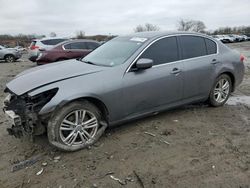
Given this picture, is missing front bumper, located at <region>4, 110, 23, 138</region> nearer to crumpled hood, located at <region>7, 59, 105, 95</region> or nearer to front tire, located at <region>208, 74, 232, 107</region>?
crumpled hood, located at <region>7, 59, 105, 95</region>

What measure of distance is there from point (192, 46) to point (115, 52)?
5.07 ft

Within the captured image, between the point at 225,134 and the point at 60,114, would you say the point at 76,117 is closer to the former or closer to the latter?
the point at 60,114

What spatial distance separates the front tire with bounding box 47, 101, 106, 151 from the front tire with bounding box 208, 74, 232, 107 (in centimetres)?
266

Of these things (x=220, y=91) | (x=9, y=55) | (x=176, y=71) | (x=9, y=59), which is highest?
(x=176, y=71)

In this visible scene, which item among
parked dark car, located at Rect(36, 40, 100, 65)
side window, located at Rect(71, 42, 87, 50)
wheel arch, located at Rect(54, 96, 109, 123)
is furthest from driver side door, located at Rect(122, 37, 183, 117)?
side window, located at Rect(71, 42, 87, 50)

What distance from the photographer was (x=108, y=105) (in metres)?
3.94

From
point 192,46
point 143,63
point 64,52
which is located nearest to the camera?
point 143,63

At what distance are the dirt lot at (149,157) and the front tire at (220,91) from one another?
2.16 ft

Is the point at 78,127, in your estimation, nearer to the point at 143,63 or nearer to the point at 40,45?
the point at 143,63

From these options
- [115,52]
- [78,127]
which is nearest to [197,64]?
[115,52]

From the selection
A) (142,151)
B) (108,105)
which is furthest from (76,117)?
(142,151)

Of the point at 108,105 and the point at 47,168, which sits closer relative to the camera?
the point at 47,168

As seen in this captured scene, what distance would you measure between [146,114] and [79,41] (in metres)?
8.28

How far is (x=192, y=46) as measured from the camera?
5117mm
